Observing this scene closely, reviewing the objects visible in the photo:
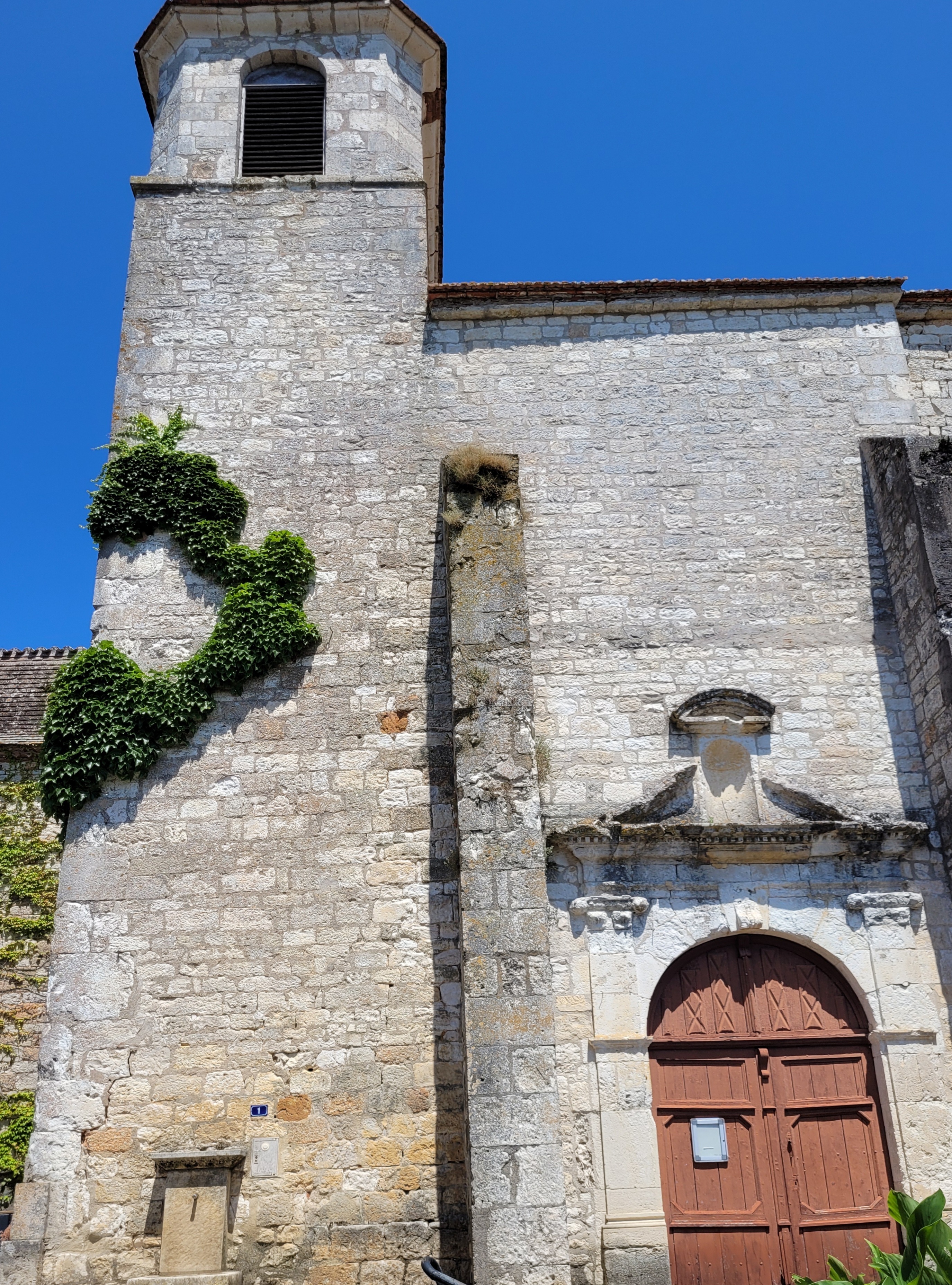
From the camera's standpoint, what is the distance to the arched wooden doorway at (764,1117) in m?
6.41

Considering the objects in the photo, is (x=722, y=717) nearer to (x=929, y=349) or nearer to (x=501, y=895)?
(x=501, y=895)

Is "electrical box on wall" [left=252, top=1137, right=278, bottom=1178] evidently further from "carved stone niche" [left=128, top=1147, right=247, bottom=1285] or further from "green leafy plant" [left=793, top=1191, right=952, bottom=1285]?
"green leafy plant" [left=793, top=1191, right=952, bottom=1285]

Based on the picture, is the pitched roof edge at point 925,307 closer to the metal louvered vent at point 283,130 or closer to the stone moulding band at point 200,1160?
the metal louvered vent at point 283,130

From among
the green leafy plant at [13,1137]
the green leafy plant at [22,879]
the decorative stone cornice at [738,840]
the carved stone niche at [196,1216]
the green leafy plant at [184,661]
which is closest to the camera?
the carved stone niche at [196,1216]

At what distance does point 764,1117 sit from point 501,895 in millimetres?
2180

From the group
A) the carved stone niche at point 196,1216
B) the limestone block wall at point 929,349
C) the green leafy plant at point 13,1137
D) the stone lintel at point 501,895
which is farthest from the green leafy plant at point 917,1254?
the green leafy plant at point 13,1137

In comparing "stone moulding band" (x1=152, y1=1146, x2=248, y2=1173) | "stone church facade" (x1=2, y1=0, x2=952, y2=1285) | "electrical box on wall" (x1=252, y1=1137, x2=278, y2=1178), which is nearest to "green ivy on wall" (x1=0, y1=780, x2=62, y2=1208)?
"stone church facade" (x1=2, y1=0, x2=952, y2=1285)

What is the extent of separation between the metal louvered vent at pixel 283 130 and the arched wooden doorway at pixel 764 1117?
24.8 ft

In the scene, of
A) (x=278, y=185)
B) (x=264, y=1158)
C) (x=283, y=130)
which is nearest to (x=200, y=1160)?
(x=264, y=1158)

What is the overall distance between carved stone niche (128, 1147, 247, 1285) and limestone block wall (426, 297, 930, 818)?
2.88 meters

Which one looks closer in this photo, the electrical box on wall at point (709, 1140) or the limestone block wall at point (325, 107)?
the electrical box on wall at point (709, 1140)

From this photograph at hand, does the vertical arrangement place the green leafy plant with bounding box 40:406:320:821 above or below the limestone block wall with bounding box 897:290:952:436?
below

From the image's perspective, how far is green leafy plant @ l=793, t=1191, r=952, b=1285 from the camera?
5.38 m

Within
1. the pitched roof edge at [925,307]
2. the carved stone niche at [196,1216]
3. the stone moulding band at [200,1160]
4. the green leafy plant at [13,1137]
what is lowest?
the carved stone niche at [196,1216]
